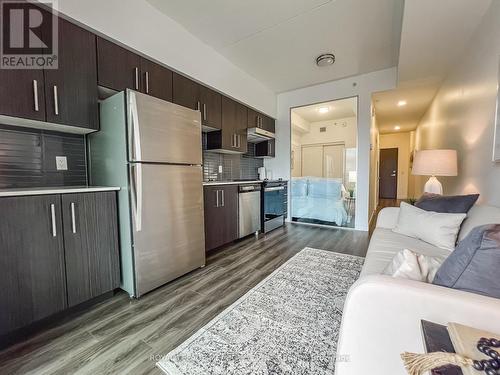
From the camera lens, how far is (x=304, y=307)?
66.3 inches

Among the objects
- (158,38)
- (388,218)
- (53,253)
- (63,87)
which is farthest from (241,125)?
(53,253)

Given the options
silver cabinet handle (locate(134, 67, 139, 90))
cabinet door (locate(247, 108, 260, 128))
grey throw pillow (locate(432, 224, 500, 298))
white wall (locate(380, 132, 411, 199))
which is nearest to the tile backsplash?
cabinet door (locate(247, 108, 260, 128))

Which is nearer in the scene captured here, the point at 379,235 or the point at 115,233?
the point at 115,233

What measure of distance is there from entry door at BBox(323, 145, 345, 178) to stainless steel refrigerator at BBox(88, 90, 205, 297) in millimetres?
5129

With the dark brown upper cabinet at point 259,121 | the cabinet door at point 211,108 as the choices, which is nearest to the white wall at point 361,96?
the dark brown upper cabinet at point 259,121

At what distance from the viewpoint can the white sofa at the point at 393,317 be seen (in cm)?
70

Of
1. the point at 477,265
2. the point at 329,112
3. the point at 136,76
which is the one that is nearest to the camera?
the point at 477,265

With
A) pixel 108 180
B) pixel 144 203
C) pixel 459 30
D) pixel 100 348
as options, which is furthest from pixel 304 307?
pixel 459 30

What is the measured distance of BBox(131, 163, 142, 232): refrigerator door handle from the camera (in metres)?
1.79

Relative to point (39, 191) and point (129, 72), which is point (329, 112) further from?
point (39, 191)

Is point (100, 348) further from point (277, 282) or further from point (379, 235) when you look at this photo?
point (379, 235)

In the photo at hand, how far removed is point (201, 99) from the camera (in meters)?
2.89

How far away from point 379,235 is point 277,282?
3.50 ft

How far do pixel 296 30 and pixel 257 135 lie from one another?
1.74 meters
